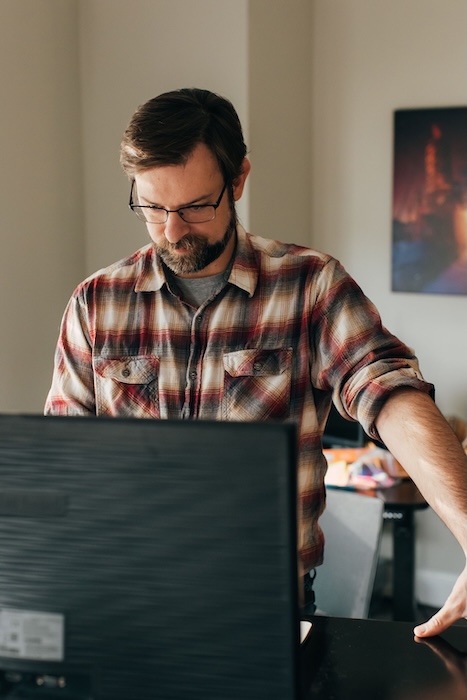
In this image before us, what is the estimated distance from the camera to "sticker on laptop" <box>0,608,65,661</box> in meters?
0.67

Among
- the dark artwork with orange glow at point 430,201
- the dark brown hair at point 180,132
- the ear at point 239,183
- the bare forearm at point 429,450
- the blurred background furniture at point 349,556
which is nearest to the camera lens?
the bare forearm at point 429,450

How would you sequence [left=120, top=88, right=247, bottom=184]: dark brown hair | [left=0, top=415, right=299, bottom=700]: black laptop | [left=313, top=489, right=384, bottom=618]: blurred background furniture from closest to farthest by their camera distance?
[left=0, top=415, right=299, bottom=700]: black laptop
[left=120, top=88, right=247, bottom=184]: dark brown hair
[left=313, top=489, right=384, bottom=618]: blurred background furniture

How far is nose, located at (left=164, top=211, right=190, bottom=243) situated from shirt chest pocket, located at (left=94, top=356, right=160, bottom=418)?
0.21 metres

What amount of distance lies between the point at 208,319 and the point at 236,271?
97 mm

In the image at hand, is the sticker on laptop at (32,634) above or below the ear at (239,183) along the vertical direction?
below

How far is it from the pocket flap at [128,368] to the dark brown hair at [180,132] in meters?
0.32

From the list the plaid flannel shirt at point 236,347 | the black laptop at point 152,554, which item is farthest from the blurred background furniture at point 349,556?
the black laptop at point 152,554

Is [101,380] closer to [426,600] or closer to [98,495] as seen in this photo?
[98,495]

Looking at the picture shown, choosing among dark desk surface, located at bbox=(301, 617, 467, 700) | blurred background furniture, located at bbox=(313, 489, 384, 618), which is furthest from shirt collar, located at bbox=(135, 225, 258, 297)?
blurred background furniture, located at bbox=(313, 489, 384, 618)

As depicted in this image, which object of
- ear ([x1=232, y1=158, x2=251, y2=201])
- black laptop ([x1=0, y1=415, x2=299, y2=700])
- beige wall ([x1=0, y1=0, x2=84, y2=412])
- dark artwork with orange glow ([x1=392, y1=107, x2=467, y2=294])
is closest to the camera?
black laptop ([x1=0, y1=415, x2=299, y2=700])

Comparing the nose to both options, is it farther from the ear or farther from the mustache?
the ear

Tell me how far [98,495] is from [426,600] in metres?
3.42

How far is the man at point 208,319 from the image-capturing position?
150 cm

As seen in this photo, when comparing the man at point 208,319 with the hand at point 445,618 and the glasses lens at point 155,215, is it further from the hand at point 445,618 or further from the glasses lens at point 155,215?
the hand at point 445,618
